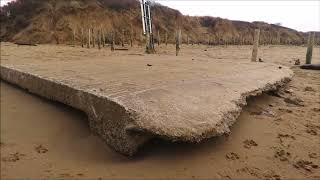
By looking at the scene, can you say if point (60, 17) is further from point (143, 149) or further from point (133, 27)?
point (143, 149)

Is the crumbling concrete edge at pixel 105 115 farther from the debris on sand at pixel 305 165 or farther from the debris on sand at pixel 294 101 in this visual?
the debris on sand at pixel 294 101

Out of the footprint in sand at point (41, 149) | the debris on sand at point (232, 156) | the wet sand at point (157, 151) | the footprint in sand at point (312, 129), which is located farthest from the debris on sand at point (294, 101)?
the footprint in sand at point (41, 149)

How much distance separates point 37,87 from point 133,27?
26.4 metres

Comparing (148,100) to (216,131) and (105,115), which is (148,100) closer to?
(105,115)

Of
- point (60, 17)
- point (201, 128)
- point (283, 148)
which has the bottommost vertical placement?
point (283, 148)

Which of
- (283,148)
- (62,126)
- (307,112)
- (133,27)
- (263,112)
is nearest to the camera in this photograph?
Answer: (283,148)

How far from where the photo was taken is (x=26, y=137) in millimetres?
3012

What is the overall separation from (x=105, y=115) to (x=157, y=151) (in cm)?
50

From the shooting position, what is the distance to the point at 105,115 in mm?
2682

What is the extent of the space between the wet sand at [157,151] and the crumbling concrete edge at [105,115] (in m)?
0.09

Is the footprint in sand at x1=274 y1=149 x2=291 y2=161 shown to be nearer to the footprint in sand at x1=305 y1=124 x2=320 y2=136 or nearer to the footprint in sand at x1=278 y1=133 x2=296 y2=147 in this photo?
the footprint in sand at x1=278 y1=133 x2=296 y2=147

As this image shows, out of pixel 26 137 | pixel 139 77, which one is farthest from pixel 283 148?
pixel 26 137

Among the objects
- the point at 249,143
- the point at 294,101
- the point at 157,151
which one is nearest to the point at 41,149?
the point at 157,151

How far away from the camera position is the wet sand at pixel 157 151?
241 cm
